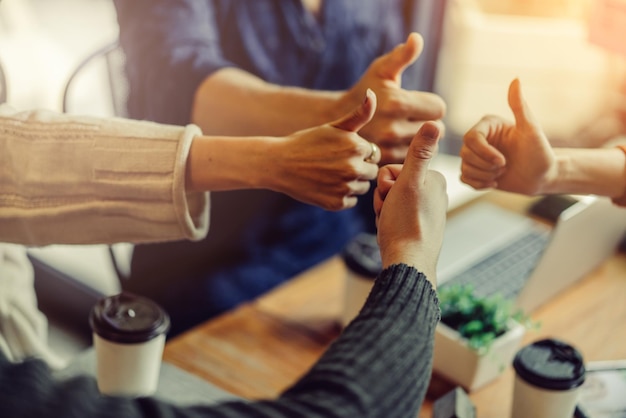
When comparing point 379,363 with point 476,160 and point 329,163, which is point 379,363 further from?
point 476,160

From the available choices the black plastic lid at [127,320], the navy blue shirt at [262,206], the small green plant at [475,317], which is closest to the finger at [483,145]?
the small green plant at [475,317]

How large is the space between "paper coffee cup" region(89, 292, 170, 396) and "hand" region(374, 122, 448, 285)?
Answer: 14.5 inches

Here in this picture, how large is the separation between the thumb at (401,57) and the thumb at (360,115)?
177 millimetres

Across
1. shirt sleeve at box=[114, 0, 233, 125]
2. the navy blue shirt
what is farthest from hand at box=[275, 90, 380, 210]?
the navy blue shirt

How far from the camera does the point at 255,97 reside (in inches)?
50.8

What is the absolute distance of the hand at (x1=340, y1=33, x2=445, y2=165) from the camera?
107cm

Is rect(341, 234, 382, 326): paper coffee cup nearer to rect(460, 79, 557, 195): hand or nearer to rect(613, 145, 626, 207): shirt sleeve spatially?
rect(460, 79, 557, 195): hand

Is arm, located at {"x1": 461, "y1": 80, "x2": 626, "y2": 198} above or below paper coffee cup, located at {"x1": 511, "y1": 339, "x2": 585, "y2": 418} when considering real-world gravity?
above

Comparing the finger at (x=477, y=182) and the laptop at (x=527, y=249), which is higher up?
the finger at (x=477, y=182)

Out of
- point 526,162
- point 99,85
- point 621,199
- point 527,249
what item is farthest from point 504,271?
point 99,85

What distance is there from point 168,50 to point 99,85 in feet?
0.85

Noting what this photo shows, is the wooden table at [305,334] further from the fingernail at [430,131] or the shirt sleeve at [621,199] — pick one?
the fingernail at [430,131]

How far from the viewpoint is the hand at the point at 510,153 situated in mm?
1035

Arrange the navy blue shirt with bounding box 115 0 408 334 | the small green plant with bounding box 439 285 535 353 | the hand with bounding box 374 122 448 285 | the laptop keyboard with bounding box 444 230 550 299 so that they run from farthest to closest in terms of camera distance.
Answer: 1. the navy blue shirt with bounding box 115 0 408 334
2. the laptop keyboard with bounding box 444 230 550 299
3. the small green plant with bounding box 439 285 535 353
4. the hand with bounding box 374 122 448 285
